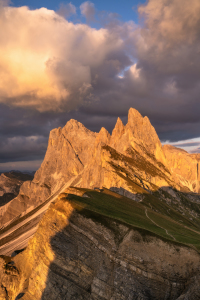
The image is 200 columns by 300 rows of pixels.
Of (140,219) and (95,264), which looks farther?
(140,219)

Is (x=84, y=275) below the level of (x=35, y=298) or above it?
above

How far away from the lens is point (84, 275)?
44.9 meters

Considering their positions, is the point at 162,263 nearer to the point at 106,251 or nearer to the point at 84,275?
the point at 106,251

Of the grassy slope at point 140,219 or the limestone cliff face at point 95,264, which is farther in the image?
the grassy slope at point 140,219

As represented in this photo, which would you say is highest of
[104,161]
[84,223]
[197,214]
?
[104,161]

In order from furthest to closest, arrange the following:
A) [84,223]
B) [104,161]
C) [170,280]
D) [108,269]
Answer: [104,161], [84,223], [108,269], [170,280]

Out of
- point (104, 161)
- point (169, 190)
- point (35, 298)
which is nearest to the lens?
point (35, 298)

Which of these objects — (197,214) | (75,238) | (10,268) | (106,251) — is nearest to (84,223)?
(75,238)

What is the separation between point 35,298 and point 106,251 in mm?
18349

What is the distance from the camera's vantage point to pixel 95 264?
4475 cm

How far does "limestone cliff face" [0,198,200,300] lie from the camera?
1585 inches

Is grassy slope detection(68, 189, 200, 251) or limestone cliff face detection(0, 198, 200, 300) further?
grassy slope detection(68, 189, 200, 251)

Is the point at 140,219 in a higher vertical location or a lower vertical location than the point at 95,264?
higher

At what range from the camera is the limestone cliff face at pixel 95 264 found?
4025 cm
